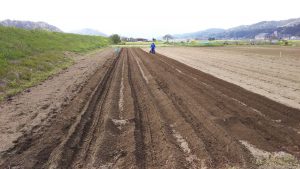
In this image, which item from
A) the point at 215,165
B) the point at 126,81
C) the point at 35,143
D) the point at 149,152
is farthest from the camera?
the point at 126,81

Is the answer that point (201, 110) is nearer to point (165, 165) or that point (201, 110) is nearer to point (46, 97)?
point (165, 165)

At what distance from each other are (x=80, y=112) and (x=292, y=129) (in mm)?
5996

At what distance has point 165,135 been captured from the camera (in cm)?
695

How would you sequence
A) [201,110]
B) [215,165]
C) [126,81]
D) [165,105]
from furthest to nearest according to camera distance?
[126,81] → [165,105] → [201,110] → [215,165]

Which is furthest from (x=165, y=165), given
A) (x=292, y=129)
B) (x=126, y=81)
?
(x=126, y=81)

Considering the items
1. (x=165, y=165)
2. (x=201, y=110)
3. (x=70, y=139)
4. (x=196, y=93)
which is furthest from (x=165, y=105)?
(x=165, y=165)

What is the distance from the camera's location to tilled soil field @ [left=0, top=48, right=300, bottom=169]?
5.62 meters

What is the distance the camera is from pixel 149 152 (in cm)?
595

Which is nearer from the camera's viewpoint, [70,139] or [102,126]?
[70,139]

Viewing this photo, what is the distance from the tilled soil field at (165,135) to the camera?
5617 millimetres

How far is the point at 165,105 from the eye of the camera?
9.89m

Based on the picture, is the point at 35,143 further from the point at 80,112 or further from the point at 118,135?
the point at 80,112

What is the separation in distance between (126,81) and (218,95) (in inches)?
217

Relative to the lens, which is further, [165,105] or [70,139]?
[165,105]
